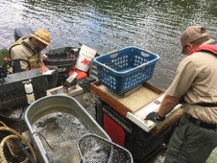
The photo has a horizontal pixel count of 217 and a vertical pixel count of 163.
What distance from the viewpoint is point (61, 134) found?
3.03m

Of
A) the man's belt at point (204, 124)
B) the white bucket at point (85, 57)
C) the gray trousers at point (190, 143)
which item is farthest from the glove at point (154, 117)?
the white bucket at point (85, 57)

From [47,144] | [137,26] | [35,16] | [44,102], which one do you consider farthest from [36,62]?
[35,16]

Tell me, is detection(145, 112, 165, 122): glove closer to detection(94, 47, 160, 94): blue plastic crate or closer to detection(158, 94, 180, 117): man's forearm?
detection(158, 94, 180, 117): man's forearm

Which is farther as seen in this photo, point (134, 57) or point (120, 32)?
point (120, 32)

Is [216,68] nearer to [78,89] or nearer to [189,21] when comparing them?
[78,89]

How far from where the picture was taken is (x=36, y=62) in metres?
4.25

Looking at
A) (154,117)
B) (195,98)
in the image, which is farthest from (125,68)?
(195,98)

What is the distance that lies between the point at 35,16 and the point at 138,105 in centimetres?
1282

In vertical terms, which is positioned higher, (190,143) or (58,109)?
(190,143)

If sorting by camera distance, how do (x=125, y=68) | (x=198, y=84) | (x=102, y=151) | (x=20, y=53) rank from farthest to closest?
(x=20, y=53)
(x=125, y=68)
(x=102, y=151)
(x=198, y=84)

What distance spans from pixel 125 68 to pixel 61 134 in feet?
5.59

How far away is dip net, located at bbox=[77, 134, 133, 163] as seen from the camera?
82.3 inches

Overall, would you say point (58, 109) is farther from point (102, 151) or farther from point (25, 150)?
point (102, 151)

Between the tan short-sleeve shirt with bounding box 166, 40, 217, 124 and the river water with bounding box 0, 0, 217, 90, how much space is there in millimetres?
5325
